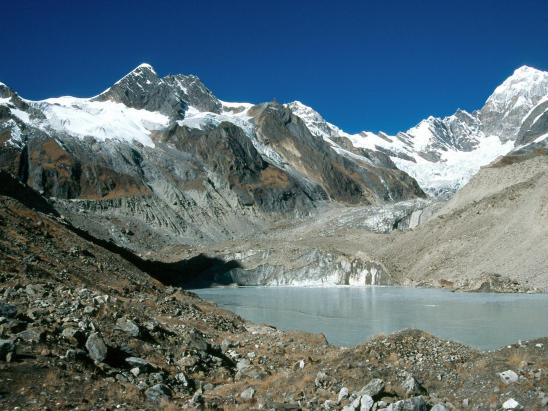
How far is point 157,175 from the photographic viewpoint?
15162cm

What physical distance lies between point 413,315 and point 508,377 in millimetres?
30598

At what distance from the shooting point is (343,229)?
4673 inches

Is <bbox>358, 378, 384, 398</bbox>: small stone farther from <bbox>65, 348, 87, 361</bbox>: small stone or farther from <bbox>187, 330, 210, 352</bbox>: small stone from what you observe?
<bbox>187, 330, 210, 352</bbox>: small stone

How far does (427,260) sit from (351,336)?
5016 centimetres

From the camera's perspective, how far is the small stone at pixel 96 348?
14602 millimetres

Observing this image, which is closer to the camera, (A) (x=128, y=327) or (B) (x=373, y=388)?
(B) (x=373, y=388)

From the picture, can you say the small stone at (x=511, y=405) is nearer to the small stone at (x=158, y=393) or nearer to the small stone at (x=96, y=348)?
the small stone at (x=158, y=393)

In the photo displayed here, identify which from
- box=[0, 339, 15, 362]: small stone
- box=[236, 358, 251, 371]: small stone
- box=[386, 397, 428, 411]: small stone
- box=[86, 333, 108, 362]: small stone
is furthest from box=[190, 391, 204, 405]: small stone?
box=[236, 358, 251, 371]: small stone

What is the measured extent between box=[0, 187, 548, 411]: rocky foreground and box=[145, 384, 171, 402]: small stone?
32 mm

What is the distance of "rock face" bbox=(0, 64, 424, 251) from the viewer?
13088 centimetres

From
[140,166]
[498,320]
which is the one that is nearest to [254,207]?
[140,166]

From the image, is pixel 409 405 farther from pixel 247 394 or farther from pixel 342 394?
pixel 247 394

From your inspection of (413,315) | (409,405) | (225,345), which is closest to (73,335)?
(225,345)

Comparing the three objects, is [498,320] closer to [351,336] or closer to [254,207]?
[351,336]
